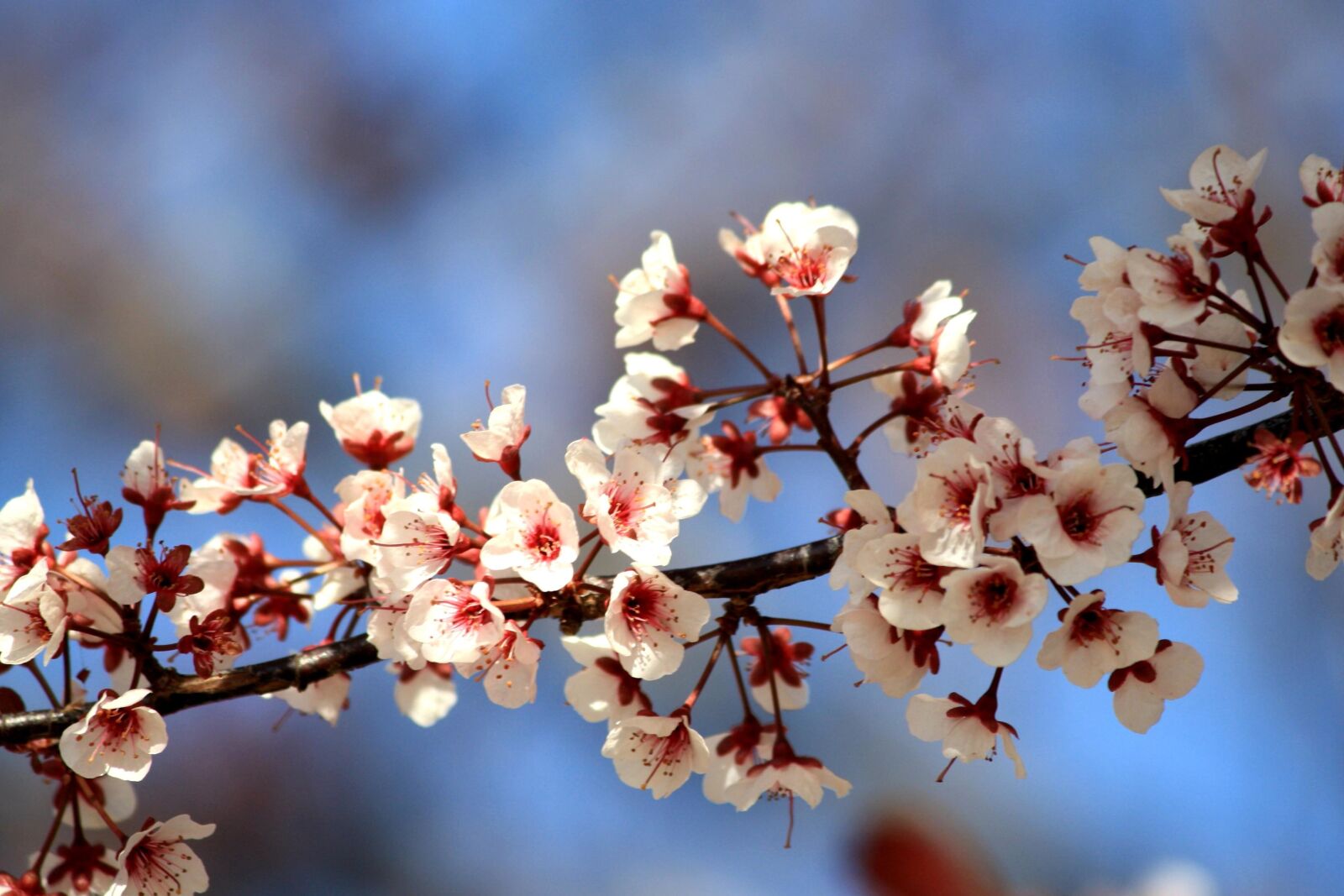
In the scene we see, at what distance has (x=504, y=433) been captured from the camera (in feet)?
4.55

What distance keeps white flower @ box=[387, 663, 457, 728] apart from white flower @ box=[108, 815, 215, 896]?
0.42m

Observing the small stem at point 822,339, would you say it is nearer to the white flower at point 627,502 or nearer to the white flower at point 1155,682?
the white flower at point 627,502

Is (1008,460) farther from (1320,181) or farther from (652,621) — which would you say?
(1320,181)

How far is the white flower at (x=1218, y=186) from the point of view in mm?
1271

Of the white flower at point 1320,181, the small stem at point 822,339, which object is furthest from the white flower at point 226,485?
the white flower at point 1320,181

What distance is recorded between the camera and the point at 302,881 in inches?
185

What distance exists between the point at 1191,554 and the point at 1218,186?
1.38 feet

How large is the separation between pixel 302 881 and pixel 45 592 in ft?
12.6

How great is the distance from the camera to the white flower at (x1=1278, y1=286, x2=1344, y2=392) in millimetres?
1067

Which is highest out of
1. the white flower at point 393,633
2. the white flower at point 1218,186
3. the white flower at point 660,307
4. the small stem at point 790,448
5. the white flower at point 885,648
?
the white flower at point 1218,186

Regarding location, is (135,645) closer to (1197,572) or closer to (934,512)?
(934,512)

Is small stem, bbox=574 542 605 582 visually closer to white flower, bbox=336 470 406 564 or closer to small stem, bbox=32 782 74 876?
white flower, bbox=336 470 406 564

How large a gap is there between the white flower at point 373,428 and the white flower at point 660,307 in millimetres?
335

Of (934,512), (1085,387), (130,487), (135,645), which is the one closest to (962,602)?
(934,512)
